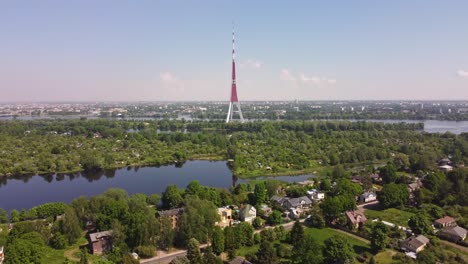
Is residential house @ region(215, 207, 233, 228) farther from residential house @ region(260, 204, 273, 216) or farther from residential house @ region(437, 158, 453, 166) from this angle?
residential house @ region(437, 158, 453, 166)

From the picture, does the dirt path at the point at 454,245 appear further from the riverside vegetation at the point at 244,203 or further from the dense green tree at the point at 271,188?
the dense green tree at the point at 271,188

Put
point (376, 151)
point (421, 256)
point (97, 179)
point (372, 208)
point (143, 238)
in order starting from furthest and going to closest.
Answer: point (376, 151), point (97, 179), point (372, 208), point (143, 238), point (421, 256)

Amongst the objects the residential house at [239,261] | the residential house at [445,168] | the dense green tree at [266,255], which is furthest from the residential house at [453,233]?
the residential house at [445,168]

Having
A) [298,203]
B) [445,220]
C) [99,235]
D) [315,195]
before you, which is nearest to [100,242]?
[99,235]

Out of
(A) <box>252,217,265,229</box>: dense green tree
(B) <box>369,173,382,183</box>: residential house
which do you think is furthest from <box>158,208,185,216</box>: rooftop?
A: (B) <box>369,173,382,183</box>: residential house

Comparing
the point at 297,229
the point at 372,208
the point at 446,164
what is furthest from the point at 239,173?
the point at 446,164

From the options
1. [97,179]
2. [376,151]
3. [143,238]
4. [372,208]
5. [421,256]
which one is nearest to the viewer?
[421,256]

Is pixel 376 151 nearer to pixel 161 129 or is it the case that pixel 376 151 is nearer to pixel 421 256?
pixel 421 256
